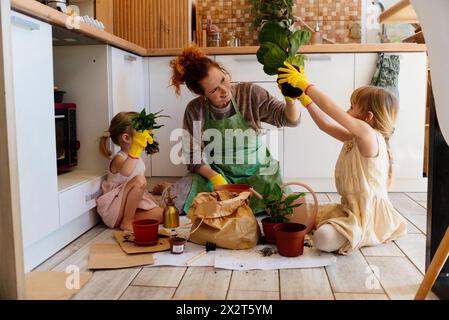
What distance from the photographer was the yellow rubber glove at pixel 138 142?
217 centimetres

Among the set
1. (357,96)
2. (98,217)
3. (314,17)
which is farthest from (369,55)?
(98,217)

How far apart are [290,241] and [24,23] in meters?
1.16

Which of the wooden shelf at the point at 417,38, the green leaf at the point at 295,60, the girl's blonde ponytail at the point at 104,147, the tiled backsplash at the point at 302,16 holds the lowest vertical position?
the girl's blonde ponytail at the point at 104,147

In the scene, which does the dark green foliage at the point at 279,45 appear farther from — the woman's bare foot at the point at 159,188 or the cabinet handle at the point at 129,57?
the woman's bare foot at the point at 159,188

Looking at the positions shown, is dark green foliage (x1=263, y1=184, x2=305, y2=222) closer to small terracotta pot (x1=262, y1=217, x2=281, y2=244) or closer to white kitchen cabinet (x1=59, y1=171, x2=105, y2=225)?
small terracotta pot (x1=262, y1=217, x2=281, y2=244)

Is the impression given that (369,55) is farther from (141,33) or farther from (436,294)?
(436,294)

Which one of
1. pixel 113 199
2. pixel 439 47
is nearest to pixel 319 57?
pixel 113 199

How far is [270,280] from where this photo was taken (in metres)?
1.56

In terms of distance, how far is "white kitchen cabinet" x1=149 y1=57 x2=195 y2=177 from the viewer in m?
3.02

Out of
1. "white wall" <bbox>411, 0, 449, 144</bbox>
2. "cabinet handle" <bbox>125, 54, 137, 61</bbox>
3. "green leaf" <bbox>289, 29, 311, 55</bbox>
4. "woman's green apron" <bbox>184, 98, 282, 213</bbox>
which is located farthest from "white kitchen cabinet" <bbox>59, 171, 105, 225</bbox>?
"white wall" <bbox>411, 0, 449, 144</bbox>

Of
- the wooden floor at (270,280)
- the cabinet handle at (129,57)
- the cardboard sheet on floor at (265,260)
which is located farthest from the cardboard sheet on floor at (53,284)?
the cabinet handle at (129,57)

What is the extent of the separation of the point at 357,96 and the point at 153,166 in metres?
1.47

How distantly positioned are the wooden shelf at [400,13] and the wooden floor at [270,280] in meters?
0.90

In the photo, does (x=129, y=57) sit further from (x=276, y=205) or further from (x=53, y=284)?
(x=53, y=284)
